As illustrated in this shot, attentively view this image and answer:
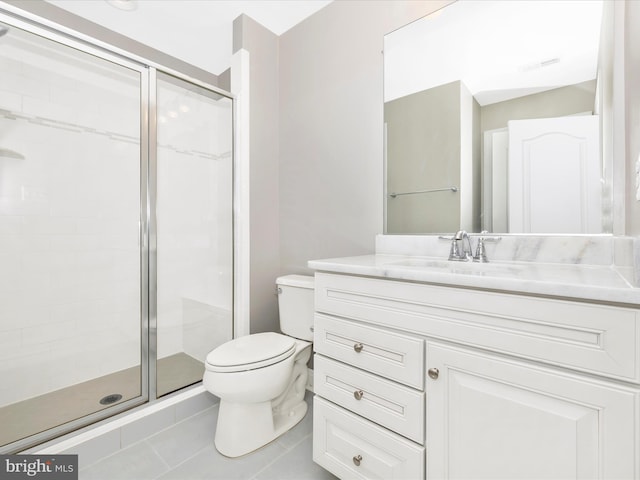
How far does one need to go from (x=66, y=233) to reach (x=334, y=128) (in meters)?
1.69

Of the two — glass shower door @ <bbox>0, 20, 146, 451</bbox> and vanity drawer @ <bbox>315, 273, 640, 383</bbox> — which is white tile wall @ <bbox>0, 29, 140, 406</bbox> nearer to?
glass shower door @ <bbox>0, 20, 146, 451</bbox>

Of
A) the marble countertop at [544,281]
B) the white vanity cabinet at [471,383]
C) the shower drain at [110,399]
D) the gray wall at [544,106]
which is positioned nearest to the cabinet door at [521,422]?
the white vanity cabinet at [471,383]

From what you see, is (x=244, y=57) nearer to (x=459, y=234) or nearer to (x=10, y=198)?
(x=10, y=198)

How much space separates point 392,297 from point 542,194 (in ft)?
2.52

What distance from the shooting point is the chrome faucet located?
1284mm

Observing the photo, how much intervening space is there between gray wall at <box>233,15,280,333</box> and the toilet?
466 mm

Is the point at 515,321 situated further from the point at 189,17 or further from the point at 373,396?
the point at 189,17

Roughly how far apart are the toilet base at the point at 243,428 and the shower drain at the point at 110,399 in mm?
628

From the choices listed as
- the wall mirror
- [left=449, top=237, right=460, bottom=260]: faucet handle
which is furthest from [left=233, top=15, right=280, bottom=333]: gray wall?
[left=449, top=237, right=460, bottom=260]: faucet handle

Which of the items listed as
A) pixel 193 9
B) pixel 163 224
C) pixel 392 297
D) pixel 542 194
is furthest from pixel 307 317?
pixel 193 9

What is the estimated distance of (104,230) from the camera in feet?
6.19

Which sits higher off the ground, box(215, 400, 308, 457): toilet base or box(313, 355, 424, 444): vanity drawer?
box(313, 355, 424, 444): vanity drawer

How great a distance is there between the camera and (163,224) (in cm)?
177

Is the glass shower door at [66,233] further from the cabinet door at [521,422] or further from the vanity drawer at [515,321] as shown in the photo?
the cabinet door at [521,422]
